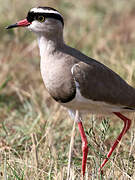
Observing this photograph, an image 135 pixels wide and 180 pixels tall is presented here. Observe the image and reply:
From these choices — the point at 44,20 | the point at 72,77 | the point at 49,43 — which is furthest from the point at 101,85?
the point at 44,20

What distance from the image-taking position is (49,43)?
3.58m

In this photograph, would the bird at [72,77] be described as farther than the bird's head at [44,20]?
No

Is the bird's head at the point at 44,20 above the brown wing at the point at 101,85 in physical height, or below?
above

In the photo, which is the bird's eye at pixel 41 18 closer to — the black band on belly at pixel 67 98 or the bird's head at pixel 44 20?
the bird's head at pixel 44 20

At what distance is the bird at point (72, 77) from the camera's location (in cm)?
342

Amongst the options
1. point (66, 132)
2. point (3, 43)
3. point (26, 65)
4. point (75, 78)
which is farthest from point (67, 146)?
point (3, 43)

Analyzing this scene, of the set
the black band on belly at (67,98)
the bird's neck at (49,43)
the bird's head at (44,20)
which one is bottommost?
the black band on belly at (67,98)

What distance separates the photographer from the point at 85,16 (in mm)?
7676

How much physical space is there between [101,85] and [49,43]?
55cm

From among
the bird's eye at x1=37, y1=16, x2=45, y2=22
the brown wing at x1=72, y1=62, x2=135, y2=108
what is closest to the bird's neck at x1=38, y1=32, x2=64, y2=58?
the bird's eye at x1=37, y1=16, x2=45, y2=22

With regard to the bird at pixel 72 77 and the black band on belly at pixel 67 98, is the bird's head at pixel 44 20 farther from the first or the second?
the black band on belly at pixel 67 98

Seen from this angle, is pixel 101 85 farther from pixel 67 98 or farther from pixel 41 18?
pixel 41 18

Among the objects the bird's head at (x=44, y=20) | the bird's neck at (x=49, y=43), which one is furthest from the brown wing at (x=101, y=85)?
the bird's head at (x=44, y=20)

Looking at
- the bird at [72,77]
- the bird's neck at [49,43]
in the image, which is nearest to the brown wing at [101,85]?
the bird at [72,77]
